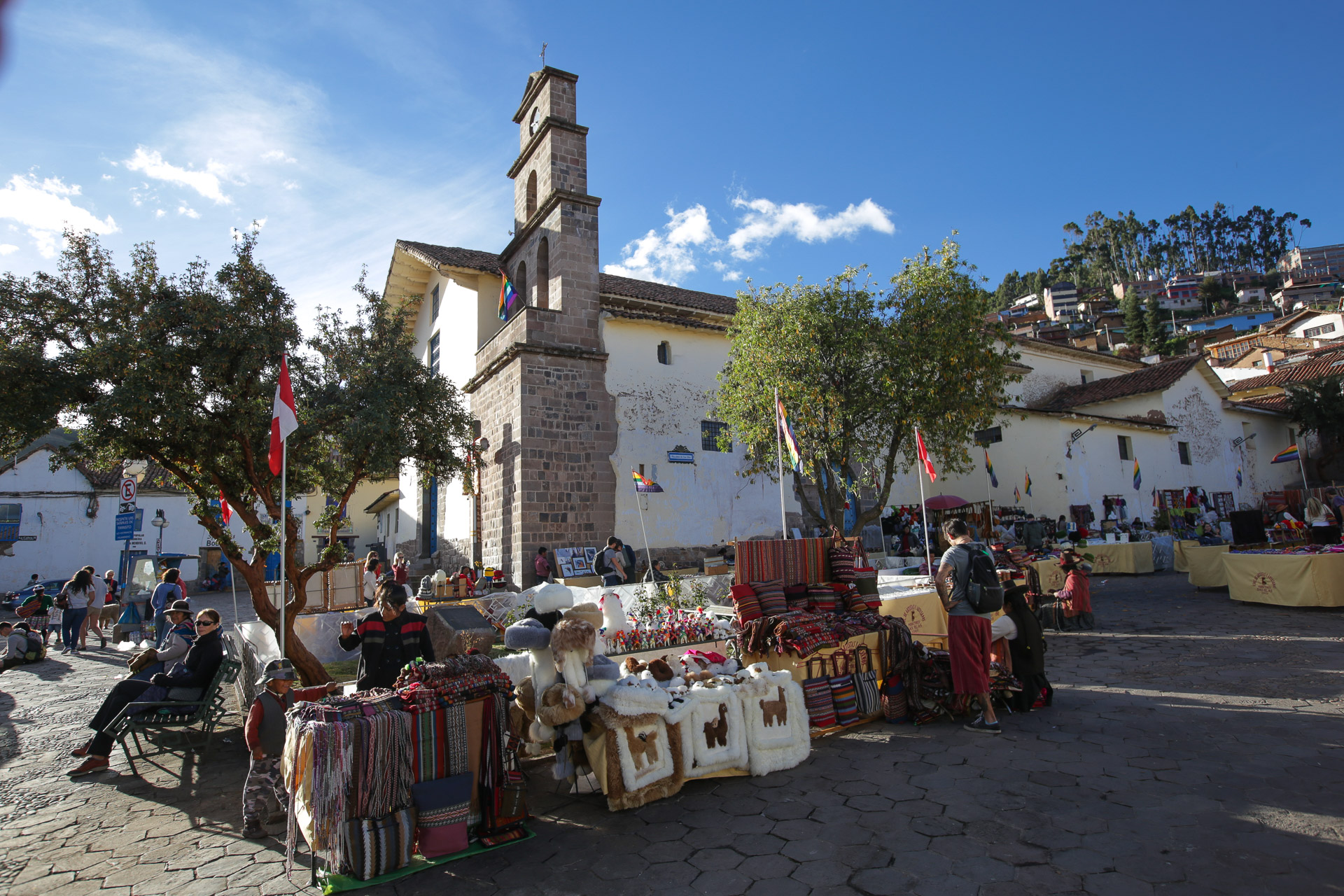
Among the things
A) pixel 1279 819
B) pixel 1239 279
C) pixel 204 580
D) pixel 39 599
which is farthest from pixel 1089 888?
pixel 1239 279

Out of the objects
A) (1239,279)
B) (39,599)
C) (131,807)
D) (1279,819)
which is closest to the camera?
(1279,819)

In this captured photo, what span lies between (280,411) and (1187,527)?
2801 cm

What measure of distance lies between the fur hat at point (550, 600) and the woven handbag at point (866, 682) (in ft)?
9.21

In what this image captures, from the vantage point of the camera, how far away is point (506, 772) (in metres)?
4.34

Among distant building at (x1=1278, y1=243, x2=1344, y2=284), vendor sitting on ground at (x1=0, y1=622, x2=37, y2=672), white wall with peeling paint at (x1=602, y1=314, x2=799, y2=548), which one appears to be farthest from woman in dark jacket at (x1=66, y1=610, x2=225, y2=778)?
distant building at (x1=1278, y1=243, x2=1344, y2=284)

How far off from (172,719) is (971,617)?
685 cm

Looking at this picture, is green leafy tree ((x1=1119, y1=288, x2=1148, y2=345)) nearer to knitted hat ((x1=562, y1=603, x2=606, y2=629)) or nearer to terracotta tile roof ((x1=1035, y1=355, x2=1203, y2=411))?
terracotta tile roof ((x1=1035, y1=355, x2=1203, y2=411))

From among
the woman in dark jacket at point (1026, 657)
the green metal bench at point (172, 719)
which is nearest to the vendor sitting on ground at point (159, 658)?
the green metal bench at point (172, 719)

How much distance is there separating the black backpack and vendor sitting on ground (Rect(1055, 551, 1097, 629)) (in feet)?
19.2

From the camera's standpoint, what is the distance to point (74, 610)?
43.1 ft

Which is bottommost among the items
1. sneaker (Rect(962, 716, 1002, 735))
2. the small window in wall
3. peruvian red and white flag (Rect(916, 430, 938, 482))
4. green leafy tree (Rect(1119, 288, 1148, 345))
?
sneaker (Rect(962, 716, 1002, 735))

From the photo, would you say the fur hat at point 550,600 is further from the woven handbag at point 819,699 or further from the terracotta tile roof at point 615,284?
the terracotta tile roof at point 615,284

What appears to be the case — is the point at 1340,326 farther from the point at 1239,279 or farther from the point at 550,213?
the point at 550,213

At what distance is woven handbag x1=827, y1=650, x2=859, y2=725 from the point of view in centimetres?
600
